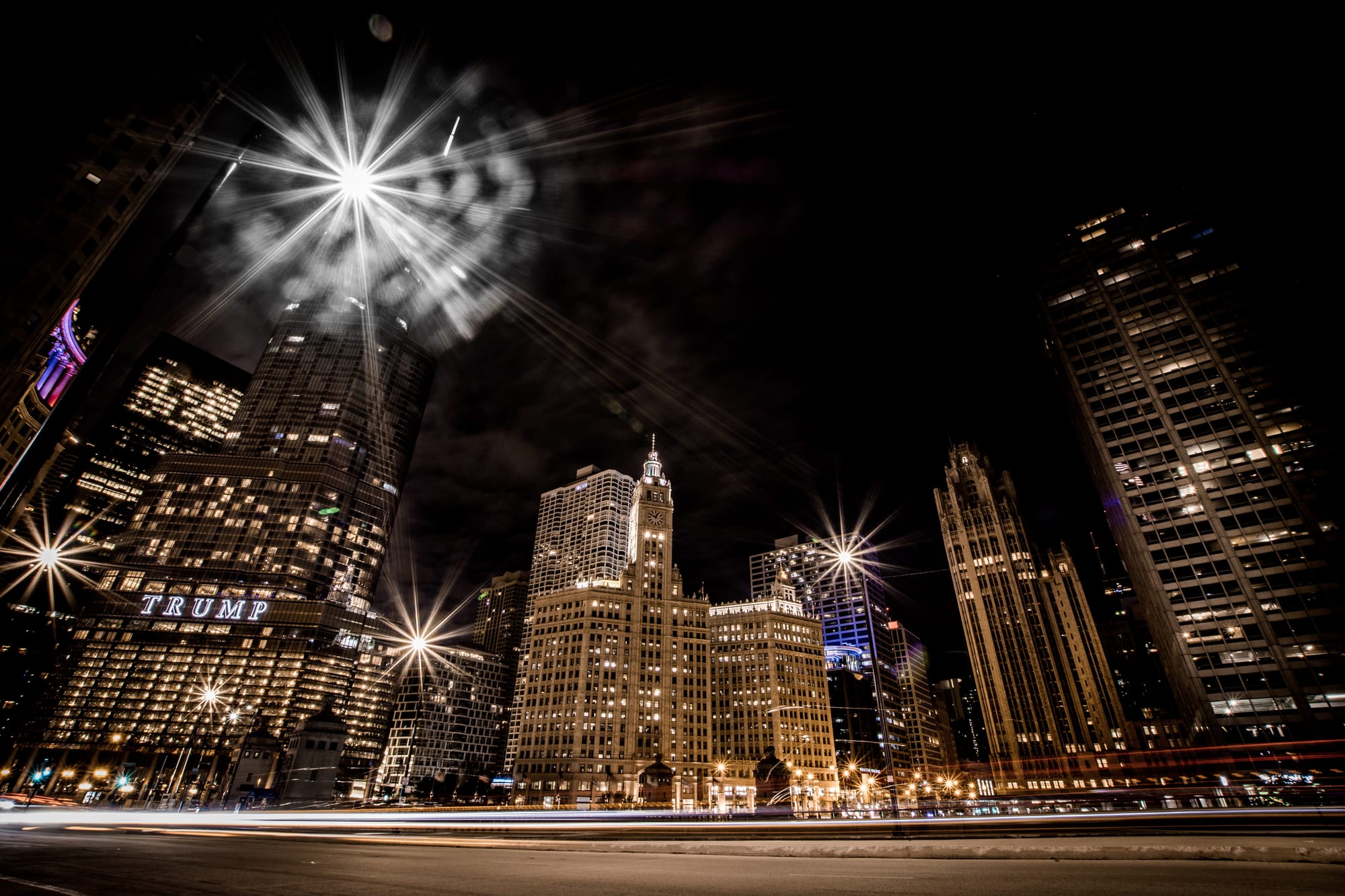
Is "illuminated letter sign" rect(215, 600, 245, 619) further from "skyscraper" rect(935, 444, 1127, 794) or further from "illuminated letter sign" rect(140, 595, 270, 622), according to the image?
"skyscraper" rect(935, 444, 1127, 794)

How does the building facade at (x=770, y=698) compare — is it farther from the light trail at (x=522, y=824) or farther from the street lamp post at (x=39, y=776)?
the street lamp post at (x=39, y=776)

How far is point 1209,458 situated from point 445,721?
19216 cm

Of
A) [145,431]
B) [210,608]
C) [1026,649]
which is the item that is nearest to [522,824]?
[210,608]

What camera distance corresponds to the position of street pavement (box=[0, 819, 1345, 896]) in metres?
8.26

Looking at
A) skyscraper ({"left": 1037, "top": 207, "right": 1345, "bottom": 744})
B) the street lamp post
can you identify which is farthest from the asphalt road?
the street lamp post

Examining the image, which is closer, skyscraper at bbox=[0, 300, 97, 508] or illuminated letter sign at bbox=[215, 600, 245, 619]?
illuminated letter sign at bbox=[215, 600, 245, 619]

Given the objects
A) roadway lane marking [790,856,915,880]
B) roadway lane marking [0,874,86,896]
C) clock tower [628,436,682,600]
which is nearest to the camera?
roadway lane marking [0,874,86,896]

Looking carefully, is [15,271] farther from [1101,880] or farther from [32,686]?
[32,686]

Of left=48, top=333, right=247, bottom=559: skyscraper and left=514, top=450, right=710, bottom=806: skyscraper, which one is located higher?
left=48, top=333, right=247, bottom=559: skyscraper

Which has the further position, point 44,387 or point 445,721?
point 445,721

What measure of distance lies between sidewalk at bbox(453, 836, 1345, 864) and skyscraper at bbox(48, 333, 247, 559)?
6906 inches

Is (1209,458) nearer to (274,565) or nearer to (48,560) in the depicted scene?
(274,565)

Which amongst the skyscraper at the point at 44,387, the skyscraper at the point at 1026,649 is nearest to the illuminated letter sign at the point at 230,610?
the skyscraper at the point at 44,387

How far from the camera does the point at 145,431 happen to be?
16212cm
